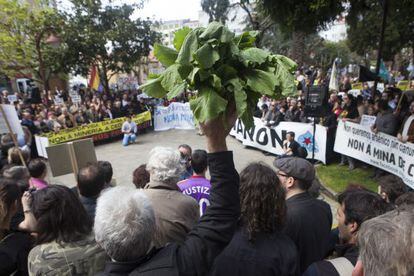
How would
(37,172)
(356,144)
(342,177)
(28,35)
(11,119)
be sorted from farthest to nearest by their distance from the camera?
1. (28,35)
2. (356,144)
3. (342,177)
4. (11,119)
5. (37,172)

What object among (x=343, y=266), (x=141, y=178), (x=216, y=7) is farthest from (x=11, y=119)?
(x=216, y=7)

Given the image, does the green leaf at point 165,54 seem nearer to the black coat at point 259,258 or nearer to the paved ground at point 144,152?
the black coat at point 259,258

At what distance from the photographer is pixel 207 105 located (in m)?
1.57

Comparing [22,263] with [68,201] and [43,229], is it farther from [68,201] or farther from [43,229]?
[68,201]

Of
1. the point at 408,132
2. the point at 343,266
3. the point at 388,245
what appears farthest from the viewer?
the point at 408,132

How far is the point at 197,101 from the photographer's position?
63.2 inches

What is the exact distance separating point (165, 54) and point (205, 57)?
0.31 meters

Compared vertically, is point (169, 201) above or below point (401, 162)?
above

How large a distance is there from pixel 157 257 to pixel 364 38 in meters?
34.1

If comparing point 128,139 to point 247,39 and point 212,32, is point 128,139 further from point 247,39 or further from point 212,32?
point 212,32

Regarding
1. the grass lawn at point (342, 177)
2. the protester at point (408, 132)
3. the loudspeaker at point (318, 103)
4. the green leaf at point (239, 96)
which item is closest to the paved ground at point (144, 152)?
the grass lawn at point (342, 177)

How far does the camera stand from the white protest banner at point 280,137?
9914 millimetres

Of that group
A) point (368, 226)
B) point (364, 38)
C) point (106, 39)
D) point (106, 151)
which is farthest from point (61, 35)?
point (364, 38)

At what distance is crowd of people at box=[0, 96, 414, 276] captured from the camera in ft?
5.52
